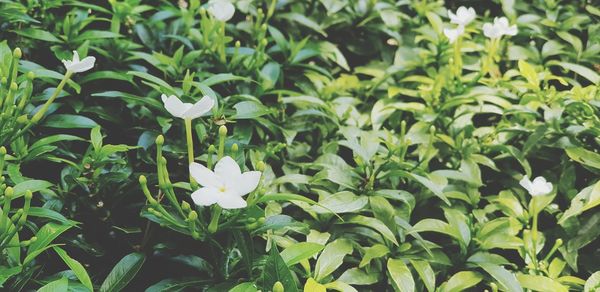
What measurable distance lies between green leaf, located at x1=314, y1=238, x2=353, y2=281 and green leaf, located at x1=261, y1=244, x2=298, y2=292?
22 cm

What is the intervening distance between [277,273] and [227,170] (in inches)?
8.5

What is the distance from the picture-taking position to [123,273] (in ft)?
4.19

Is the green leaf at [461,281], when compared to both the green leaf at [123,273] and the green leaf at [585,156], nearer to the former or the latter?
the green leaf at [585,156]

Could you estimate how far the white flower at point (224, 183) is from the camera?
42.6 inches

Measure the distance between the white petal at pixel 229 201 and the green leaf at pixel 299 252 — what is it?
21cm

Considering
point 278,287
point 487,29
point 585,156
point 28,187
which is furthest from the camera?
point 487,29

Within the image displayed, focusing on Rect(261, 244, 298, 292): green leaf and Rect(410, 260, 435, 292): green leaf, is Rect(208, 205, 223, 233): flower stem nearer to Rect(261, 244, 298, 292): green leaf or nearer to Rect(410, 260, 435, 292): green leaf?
Rect(261, 244, 298, 292): green leaf

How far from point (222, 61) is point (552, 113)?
986mm

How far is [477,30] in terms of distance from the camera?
2.34 metres

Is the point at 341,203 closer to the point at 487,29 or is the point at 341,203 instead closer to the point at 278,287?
the point at 278,287

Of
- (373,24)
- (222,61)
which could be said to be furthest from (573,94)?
(222,61)

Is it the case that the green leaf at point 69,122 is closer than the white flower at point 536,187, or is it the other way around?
the white flower at point 536,187

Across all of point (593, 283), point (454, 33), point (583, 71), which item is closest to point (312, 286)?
point (593, 283)

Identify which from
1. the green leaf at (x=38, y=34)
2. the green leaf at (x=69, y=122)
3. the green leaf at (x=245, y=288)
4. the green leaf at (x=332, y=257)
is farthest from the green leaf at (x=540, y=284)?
the green leaf at (x=38, y=34)
